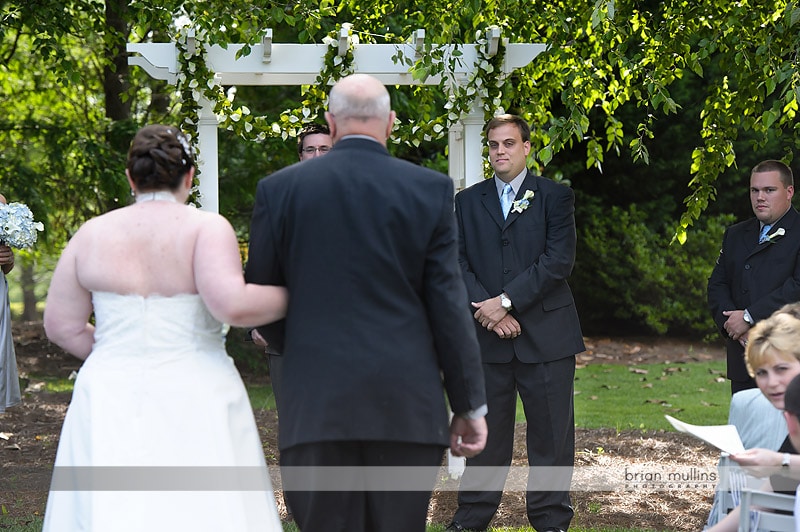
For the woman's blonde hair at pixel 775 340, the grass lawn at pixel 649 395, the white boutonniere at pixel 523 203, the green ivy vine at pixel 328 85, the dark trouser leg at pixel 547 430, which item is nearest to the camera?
the woman's blonde hair at pixel 775 340

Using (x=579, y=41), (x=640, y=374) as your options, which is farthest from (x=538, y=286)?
(x=640, y=374)

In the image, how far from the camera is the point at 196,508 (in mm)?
3225

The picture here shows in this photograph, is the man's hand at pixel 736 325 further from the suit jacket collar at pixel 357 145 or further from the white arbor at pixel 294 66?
the suit jacket collar at pixel 357 145

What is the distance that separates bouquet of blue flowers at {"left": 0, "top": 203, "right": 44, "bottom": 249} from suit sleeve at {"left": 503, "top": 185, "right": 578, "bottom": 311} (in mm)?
2907

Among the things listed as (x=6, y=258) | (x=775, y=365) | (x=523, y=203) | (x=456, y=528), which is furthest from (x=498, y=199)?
(x=6, y=258)

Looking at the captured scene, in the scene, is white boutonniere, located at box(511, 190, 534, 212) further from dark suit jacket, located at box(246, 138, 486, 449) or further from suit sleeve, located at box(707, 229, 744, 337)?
dark suit jacket, located at box(246, 138, 486, 449)

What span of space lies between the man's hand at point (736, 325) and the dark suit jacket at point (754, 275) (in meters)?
0.06

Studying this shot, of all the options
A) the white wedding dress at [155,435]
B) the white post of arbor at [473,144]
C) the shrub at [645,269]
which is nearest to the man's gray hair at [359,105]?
the white wedding dress at [155,435]

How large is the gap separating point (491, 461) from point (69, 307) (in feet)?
8.94

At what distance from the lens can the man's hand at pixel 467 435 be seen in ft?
11.0

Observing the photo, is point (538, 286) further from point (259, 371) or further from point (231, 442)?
point (259, 371)

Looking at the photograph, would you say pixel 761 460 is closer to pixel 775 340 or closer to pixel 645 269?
pixel 775 340

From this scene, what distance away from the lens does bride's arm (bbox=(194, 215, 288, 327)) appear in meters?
3.16

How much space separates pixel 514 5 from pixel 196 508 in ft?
13.2
